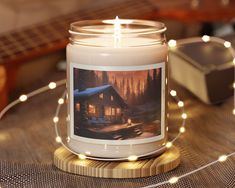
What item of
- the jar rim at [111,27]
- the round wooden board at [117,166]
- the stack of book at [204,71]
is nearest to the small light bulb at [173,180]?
the round wooden board at [117,166]

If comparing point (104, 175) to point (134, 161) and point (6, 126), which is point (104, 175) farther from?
point (6, 126)

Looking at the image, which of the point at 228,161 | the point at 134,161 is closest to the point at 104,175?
the point at 134,161

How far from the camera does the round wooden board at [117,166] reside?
574mm

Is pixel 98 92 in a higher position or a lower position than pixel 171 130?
higher

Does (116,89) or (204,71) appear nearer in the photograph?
(116,89)

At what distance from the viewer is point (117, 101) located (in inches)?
22.6

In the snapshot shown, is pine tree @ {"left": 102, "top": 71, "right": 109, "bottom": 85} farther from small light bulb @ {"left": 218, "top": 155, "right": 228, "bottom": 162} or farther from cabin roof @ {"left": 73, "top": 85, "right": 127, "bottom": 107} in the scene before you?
small light bulb @ {"left": 218, "top": 155, "right": 228, "bottom": 162}

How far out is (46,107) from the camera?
35.3 inches

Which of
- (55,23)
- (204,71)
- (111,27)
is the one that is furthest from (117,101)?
(55,23)

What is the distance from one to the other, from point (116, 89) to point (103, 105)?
24 mm

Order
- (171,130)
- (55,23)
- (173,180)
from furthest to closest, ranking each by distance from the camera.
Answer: (55,23) < (171,130) < (173,180)

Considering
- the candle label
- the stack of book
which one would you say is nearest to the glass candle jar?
the candle label

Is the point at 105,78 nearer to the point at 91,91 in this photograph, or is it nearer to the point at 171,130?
the point at 91,91

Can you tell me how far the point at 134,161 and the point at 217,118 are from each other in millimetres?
267
